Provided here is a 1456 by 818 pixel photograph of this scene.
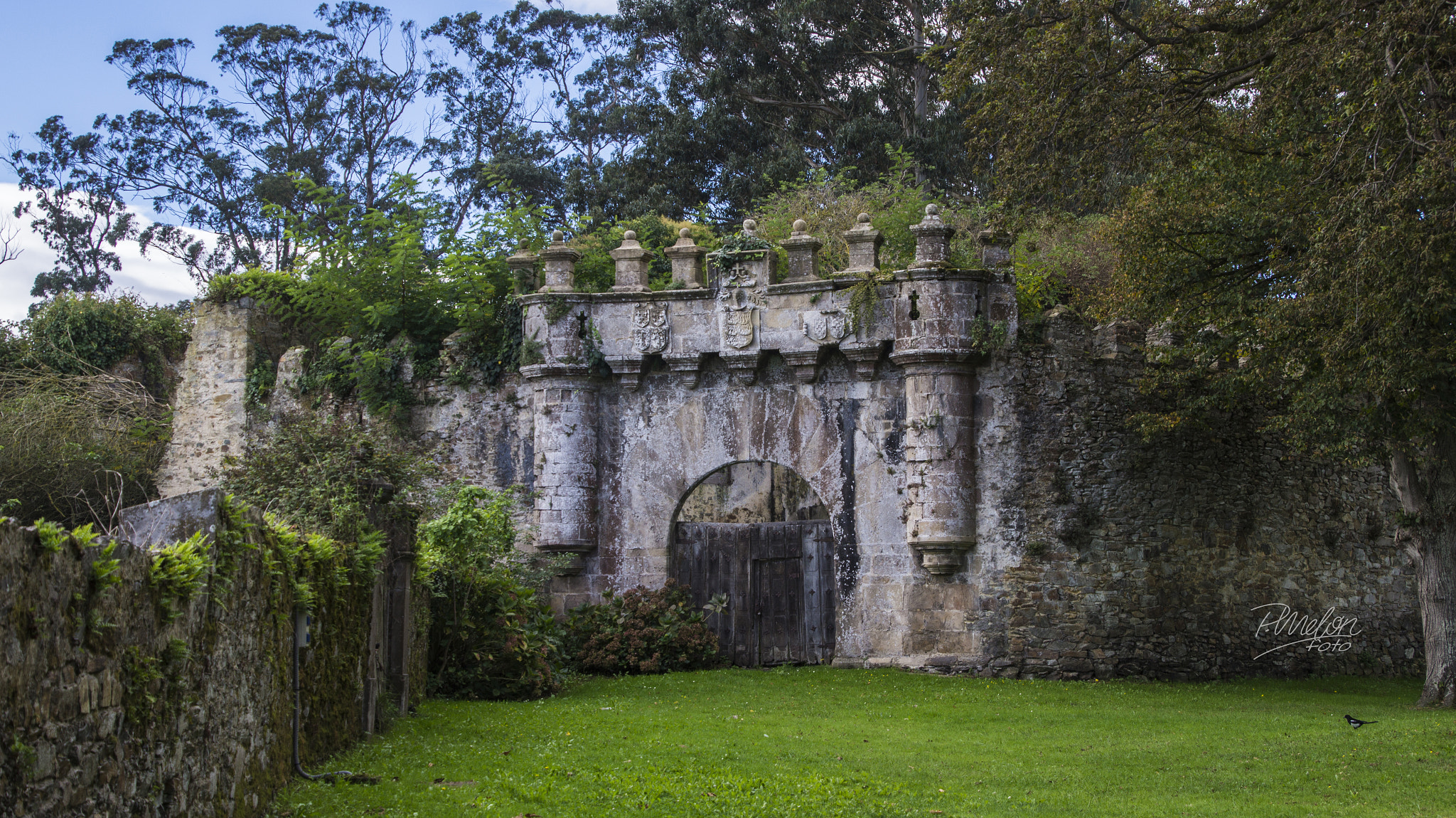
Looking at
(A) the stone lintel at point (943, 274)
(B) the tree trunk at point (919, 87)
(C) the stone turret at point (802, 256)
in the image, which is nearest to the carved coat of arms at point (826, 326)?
(C) the stone turret at point (802, 256)

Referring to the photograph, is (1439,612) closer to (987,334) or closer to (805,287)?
(987,334)

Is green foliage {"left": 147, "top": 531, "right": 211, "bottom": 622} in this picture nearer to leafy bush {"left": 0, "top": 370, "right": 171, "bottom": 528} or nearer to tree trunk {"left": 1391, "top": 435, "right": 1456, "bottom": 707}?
tree trunk {"left": 1391, "top": 435, "right": 1456, "bottom": 707}

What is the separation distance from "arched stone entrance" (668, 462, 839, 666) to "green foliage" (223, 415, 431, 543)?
13.2ft

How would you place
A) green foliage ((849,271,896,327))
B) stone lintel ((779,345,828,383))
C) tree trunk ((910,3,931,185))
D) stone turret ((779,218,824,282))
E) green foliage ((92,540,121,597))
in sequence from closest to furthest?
green foliage ((92,540,121,597)), green foliage ((849,271,896,327)), stone lintel ((779,345,828,383)), stone turret ((779,218,824,282)), tree trunk ((910,3,931,185))

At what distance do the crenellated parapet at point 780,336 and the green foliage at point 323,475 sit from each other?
256 centimetres

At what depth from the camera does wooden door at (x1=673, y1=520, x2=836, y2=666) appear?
53.6ft

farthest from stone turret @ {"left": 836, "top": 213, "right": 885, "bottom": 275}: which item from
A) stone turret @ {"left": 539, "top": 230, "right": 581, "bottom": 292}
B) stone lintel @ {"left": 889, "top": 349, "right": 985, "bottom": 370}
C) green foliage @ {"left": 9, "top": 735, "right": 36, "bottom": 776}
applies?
green foliage @ {"left": 9, "top": 735, "right": 36, "bottom": 776}

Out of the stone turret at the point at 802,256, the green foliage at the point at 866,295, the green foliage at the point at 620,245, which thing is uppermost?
the green foliage at the point at 620,245

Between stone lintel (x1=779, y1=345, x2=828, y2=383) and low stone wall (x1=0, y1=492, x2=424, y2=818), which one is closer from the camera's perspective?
low stone wall (x1=0, y1=492, x2=424, y2=818)

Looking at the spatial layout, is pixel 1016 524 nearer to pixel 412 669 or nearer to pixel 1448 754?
pixel 1448 754

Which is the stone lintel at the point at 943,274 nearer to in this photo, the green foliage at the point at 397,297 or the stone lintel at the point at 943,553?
the stone lintel at the point at 943,553

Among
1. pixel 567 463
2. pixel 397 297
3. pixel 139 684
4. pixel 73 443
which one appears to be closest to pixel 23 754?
pixel 139 684

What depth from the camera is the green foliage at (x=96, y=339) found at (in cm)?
2225

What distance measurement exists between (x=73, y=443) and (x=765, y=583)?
10517 millimetres
